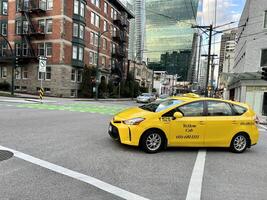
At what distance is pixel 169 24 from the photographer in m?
30.8

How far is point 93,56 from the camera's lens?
4794cm

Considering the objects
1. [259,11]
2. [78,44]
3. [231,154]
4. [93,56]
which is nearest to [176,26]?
[259,11]

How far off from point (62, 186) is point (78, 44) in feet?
128

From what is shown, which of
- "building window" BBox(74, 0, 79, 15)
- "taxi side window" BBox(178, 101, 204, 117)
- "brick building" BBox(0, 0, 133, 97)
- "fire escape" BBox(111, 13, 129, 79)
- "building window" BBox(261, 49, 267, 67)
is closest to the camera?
"taxi side window" BBox(178, 101, 204, 117)

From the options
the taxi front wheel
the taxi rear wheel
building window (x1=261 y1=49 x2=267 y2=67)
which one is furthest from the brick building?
the taxi rear wheel

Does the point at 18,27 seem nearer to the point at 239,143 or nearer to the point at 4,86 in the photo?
the point at 4,86

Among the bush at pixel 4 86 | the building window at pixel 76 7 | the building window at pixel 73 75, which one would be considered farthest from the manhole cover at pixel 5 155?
the bush at pixel 4 86

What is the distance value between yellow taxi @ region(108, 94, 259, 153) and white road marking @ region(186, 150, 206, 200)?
77 centimetres

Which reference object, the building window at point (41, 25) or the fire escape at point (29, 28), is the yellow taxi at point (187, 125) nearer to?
the fire escape at point (29, 28)

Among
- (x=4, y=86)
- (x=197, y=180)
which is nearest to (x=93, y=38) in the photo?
(x=4, y=86)

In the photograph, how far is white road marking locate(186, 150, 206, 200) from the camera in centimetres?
474

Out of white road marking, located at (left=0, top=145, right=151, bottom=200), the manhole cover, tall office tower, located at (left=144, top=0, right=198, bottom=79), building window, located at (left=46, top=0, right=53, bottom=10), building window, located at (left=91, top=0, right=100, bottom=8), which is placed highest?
building window, located at (left=91, top=0, right=100, bottom=8)

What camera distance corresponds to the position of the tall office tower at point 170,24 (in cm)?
2475

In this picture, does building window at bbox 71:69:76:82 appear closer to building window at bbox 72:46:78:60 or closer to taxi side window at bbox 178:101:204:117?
building window at bbox 72:46:78:60
